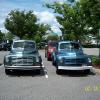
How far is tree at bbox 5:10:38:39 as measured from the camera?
6456cm

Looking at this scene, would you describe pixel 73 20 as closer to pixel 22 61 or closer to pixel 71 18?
pixel 71 18

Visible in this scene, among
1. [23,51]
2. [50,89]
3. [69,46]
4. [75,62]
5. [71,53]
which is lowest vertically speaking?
[50,89]

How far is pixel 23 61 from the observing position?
16953 millimetres

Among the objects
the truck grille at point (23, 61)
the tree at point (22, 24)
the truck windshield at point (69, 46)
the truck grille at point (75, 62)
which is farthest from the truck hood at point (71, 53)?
the tree at point (22, 24)

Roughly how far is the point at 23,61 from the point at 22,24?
159 ft

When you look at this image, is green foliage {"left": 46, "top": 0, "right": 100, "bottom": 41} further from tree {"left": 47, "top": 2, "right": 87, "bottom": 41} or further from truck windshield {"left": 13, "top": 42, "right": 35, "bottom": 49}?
truck windshield {"left": 13, "top": 42, "right": 35, "bottom": 49}

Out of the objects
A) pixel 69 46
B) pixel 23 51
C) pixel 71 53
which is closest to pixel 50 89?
pixel 71 53

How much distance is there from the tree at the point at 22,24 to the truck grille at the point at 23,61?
155 ft

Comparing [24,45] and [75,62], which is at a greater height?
[24,45]

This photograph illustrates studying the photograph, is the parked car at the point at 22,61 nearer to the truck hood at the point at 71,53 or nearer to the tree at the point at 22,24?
the truck hood at the point at 71,53

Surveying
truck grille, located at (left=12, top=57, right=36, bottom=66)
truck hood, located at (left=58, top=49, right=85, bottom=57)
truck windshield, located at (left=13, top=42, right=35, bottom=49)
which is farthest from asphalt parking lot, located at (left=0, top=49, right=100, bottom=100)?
truck windshield, located at (left=13, top=42, right=35, bottom=49)

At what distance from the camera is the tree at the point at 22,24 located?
64.6 m

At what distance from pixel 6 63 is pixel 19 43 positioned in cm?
275

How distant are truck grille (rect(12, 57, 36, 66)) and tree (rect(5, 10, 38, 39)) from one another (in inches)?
1858
